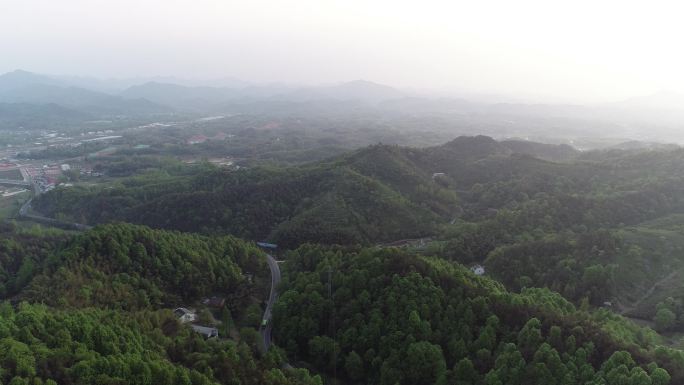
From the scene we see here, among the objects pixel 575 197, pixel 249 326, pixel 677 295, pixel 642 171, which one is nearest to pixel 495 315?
pixel 249 326

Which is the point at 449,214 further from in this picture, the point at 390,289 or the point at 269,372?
the point at 269,372

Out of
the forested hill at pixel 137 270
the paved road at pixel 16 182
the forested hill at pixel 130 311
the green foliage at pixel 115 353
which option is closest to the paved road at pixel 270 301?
the forested hill at pixel 130 311

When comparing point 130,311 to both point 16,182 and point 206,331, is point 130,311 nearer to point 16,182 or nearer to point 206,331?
point 206,331

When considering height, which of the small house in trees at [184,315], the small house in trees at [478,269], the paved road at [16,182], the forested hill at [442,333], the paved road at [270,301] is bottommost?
the paved road at [16,182]

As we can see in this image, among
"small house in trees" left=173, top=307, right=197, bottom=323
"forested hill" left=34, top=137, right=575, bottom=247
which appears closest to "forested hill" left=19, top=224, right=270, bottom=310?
"small house in trees" left=173, top=307, right=197, bottom=323

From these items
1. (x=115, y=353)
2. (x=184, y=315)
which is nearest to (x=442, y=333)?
(x=184, y=315)

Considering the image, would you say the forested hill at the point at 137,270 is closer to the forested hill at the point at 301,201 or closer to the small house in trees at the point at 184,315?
the small house in trees at the point at 184,315
